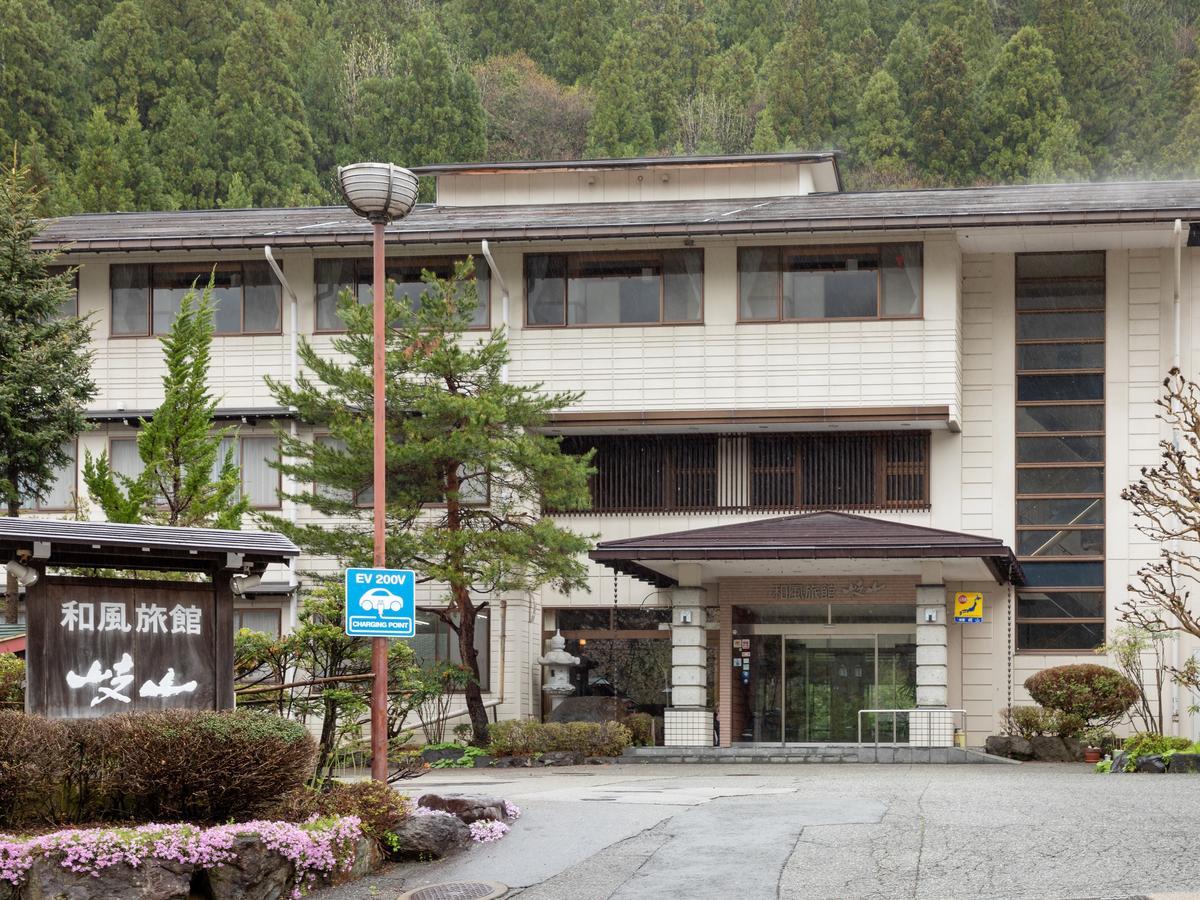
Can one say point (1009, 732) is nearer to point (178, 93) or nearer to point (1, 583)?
point (1, 583)

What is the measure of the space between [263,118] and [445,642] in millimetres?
35467

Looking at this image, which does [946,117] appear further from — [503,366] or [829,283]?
[503,366]

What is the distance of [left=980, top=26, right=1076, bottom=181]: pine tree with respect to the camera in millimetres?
63781

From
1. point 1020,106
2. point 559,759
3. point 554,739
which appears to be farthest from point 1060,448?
point 1020,106

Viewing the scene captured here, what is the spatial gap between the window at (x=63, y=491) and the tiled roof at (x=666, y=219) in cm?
380

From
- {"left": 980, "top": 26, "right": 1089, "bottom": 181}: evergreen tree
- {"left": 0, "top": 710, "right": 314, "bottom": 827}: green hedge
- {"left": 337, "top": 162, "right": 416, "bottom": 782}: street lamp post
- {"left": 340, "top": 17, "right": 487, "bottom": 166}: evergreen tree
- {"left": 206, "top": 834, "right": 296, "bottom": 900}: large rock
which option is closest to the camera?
{"left": 206, "top": 834, "right": 296, "bottom": 900}: large rock

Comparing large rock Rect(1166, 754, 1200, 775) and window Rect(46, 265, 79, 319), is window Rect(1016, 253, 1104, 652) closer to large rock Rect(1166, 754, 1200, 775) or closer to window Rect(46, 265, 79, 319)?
large rock Rect(1166, 754, 1200, 775)

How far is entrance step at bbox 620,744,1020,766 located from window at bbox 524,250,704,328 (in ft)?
26.8

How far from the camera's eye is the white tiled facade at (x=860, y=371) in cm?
3142

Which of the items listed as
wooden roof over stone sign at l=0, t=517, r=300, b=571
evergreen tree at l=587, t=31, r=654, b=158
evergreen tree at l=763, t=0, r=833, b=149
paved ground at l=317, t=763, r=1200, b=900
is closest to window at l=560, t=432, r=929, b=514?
paved ground at l=317, t=763, r=1200, b=900

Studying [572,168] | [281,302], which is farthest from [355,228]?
[572,168]

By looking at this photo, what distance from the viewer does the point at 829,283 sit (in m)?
31.9

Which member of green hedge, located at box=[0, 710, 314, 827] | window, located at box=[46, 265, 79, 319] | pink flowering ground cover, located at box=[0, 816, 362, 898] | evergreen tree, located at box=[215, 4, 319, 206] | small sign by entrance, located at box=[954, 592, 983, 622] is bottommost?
pink flowering ground cover, located at box=[0, 816, 362, 898]

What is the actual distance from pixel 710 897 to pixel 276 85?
56385 mm
